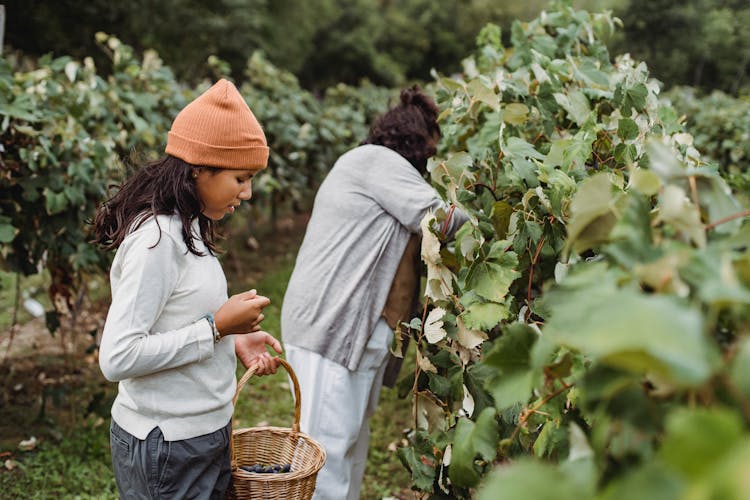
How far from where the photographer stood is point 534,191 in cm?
179

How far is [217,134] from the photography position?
187 centimetres

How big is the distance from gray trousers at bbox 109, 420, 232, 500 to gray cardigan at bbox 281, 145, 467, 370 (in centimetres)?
87

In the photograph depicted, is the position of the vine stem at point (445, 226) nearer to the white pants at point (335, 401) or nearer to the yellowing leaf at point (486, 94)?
the yellowing leaf at point (486, 94)

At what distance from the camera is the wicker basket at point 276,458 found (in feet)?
6.41

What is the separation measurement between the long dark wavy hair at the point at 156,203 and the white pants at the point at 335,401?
96 centimetres

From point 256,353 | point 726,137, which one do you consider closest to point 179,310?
point 256,353

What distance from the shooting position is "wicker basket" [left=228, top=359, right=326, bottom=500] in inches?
77.0

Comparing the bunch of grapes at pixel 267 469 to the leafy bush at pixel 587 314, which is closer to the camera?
the leafy bush at pixel 587 314

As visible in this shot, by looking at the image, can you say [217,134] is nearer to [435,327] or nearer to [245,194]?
[245,194]

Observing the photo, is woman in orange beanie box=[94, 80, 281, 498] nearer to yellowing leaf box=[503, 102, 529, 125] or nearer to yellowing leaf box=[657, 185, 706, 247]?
yellowing leaf box=[503, 102, 529, 125]

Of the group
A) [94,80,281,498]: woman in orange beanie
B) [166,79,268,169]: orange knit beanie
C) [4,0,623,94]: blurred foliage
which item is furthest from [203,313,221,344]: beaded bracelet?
[4,0,623,94]: blurred foliage

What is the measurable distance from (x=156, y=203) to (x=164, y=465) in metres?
0.67

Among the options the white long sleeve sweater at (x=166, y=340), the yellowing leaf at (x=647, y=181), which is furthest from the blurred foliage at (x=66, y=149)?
the yellowing leaf at (x=647, y=181)

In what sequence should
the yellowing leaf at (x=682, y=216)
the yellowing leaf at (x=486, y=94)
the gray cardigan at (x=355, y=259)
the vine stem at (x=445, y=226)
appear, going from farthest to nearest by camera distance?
1. the gray cardigan at (x=355, y=259)
2. the yellowing leaf at (x=486, y=94)
3. the vine stem at (x=445, y=226)
4. the yellowing leaf at (x=682, y=216)
